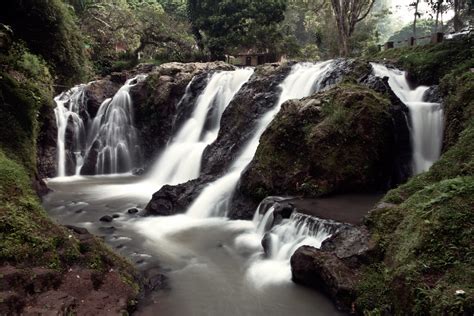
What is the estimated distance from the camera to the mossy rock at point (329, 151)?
34.8ft

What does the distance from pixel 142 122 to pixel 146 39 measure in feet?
43.8

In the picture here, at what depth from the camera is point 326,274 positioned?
6.42 m

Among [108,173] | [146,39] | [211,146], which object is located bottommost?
[108,173]

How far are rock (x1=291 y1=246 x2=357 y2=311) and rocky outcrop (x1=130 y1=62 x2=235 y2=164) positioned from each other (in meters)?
13.0

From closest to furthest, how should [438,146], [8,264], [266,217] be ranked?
[8,264], [266,217], [438,146]

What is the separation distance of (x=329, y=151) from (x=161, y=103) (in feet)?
37.3

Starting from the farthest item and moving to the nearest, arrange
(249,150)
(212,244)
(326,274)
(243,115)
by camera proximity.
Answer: (243,115)
(249,150)
(212,244)
(326,274)

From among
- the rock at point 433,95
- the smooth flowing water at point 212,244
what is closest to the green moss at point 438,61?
the rock at point 433,95

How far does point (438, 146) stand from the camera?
443 inches

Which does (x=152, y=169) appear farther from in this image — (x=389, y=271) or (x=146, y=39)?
(x=146, y=39)

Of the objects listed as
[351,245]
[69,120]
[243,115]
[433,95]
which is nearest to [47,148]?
[69,120]

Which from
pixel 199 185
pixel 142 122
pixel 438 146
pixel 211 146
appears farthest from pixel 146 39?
pixel 438 146

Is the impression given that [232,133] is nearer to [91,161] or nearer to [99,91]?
[91,161]

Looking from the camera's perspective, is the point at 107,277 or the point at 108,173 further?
the point at 108,173
